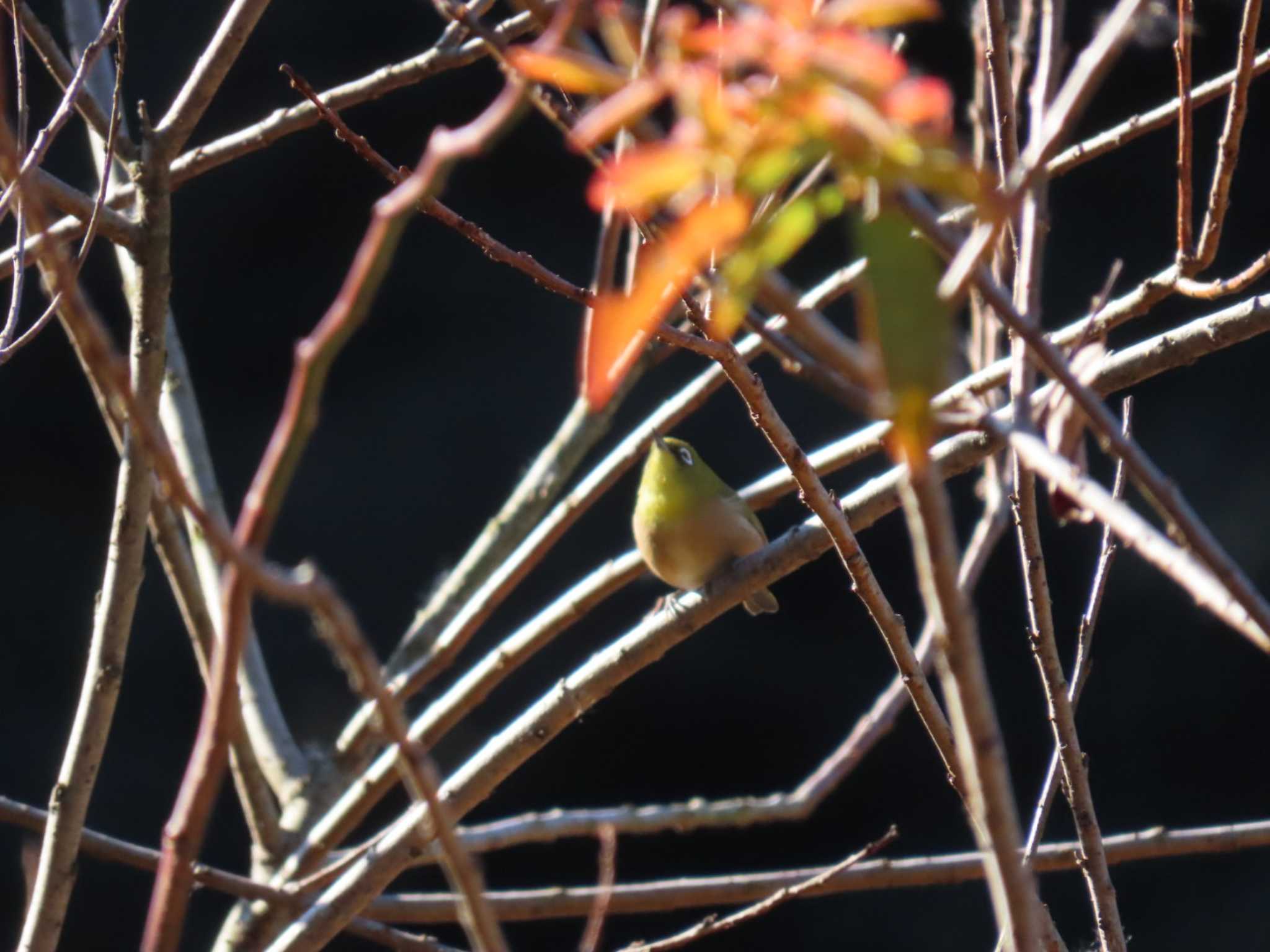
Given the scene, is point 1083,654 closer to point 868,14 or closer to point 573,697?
point 573,697

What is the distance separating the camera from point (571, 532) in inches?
127

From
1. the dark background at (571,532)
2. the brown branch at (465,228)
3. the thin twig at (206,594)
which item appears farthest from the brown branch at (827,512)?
the dark background at (571,532)

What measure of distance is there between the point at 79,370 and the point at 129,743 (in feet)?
2.69

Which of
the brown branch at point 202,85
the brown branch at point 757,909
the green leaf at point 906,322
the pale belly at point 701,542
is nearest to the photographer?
the green leaf at point 906,322

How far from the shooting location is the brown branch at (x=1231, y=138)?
1.05 m

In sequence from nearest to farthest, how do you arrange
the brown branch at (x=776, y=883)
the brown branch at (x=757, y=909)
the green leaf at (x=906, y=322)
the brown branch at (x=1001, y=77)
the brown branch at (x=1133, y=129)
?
the green leaf at (x=906, y=322)
the brown branch at (x=1001, y=77)
the brown branch at (x=757, y=909)
the brown branch at (x=1133, y=129)
the brown branch at (x=776, y=883)

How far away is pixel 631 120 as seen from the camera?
63 cm

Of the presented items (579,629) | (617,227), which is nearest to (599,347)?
(617,227)

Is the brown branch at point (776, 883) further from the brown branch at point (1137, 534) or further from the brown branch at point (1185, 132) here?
the brown branch at point (1137, 534)

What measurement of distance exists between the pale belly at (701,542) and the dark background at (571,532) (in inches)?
18.4

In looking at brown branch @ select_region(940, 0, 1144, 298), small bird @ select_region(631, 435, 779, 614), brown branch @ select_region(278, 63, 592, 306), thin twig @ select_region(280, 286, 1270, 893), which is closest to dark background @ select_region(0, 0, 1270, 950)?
small bird @ select_region(631, 435, 779, 614)

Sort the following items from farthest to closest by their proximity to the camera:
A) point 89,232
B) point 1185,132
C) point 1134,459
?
point 89,232 < point 1185,132 < point 1134,459

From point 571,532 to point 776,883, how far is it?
4.52ft

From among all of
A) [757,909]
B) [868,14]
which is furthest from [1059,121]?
[757,909]
